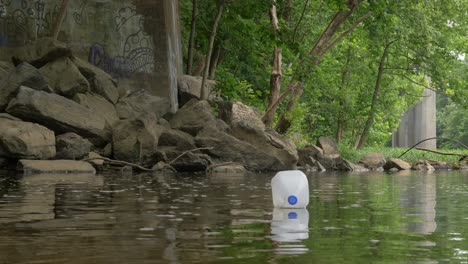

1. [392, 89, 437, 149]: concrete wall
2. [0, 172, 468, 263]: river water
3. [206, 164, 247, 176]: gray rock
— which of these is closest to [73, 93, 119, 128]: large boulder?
[206, 164, 247, 176]: gray rock

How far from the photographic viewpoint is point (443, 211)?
30.7ft

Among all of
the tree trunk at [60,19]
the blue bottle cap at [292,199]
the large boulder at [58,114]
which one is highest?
the tree trunk at [60,19]

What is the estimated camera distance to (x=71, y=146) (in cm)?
2155

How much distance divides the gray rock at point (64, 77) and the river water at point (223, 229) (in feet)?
42.7

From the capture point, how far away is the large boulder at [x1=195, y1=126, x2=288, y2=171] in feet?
83.3

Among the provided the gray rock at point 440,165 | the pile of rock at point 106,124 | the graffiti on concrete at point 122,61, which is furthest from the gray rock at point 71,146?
the gray rock at point 440,165

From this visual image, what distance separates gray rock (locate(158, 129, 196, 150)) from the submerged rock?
4.57 meters

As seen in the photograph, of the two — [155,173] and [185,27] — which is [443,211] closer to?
[155,173]

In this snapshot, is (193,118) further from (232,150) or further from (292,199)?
(292,199)

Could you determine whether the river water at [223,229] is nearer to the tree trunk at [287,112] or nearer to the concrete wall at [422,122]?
the tree trunk at [287,112]

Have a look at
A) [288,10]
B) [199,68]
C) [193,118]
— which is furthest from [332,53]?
[193,118]

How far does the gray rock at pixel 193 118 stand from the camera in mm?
26469

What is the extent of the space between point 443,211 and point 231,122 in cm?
1894

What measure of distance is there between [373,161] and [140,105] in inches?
582
